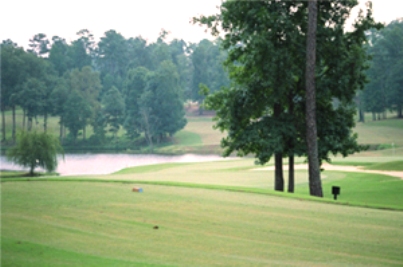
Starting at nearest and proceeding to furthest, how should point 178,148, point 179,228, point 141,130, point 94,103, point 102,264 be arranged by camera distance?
point 102,264 → point 179,228 → point 178,148 → point 141,130 → point 94,103

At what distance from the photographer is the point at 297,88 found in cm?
2633

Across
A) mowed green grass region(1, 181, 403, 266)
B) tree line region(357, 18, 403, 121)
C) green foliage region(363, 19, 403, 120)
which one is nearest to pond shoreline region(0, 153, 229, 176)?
tree line region(357, 18, 403, 121)

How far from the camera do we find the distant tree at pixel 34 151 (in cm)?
4738

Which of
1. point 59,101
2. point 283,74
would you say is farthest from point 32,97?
point 283,74

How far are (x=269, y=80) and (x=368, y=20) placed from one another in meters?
5.40

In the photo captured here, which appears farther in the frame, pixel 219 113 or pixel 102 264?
pixel 219 113

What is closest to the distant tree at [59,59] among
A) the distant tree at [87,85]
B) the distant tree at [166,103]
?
the distant tree at [87,85]

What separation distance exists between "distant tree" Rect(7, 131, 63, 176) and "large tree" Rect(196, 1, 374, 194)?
25.3m

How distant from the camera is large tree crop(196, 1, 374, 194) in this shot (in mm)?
24391

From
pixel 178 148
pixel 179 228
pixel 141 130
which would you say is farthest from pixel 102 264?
pixel 141 130

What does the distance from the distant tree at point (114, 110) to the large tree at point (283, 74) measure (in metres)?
81.4

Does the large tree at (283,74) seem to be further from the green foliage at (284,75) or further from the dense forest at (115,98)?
the dense forest at (115,98)

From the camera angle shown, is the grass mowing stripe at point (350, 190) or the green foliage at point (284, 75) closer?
the grass mowing stripe at point (350, 190)

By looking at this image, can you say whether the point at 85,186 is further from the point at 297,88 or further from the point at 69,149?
the point at 69,149
